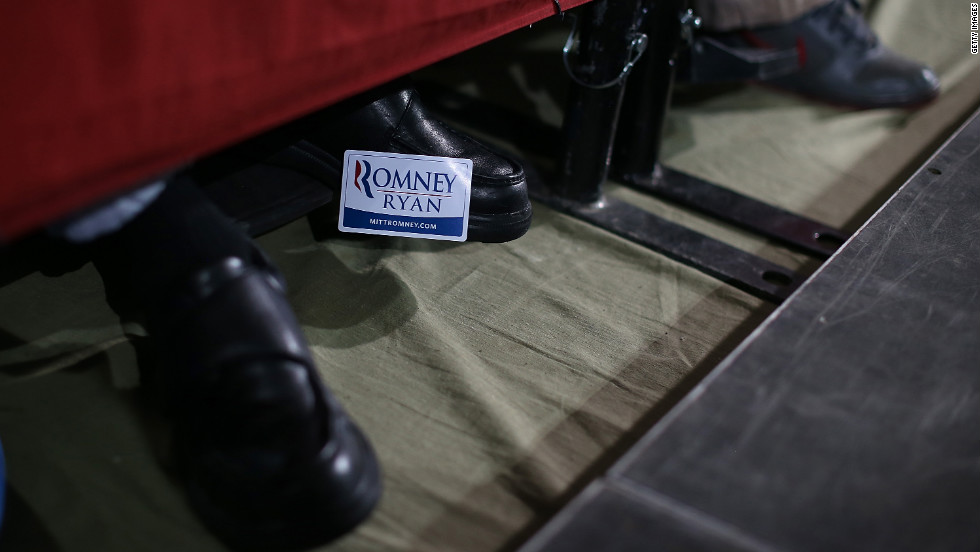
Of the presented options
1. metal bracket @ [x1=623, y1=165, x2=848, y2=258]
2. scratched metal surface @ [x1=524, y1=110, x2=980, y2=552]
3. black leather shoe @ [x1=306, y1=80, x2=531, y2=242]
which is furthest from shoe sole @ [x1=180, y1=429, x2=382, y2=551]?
metal bracket @ [x1=623, y1=165, x2=848, y2=258]

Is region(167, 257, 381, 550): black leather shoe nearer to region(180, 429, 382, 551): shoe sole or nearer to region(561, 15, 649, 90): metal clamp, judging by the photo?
region(180, 429, 382, 551): shoe sole

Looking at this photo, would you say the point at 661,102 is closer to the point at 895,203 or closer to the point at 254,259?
the point at 895,203

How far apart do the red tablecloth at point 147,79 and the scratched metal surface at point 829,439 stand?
0.35 m

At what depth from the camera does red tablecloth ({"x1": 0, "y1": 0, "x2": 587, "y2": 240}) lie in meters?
0.43

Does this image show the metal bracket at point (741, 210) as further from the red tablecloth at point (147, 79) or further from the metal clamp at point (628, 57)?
the red tablecloth at point (147, 79)

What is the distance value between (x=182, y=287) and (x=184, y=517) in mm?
177

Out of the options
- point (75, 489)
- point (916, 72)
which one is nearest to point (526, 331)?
point (75, 489)

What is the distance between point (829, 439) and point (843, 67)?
1041 mm

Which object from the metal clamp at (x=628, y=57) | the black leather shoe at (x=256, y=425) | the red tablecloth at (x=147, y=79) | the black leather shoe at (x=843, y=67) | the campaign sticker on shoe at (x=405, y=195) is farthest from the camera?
the black leather shoe at (x=843, y=67)

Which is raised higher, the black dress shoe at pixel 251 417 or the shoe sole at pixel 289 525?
the black dress shoe at pixel 251 417

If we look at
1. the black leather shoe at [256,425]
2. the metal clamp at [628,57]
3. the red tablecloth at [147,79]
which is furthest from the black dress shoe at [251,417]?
the metal clamp at [628,57]

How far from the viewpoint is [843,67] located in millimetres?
1415

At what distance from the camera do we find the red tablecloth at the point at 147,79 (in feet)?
1.42

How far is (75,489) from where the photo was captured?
0.61 meters
